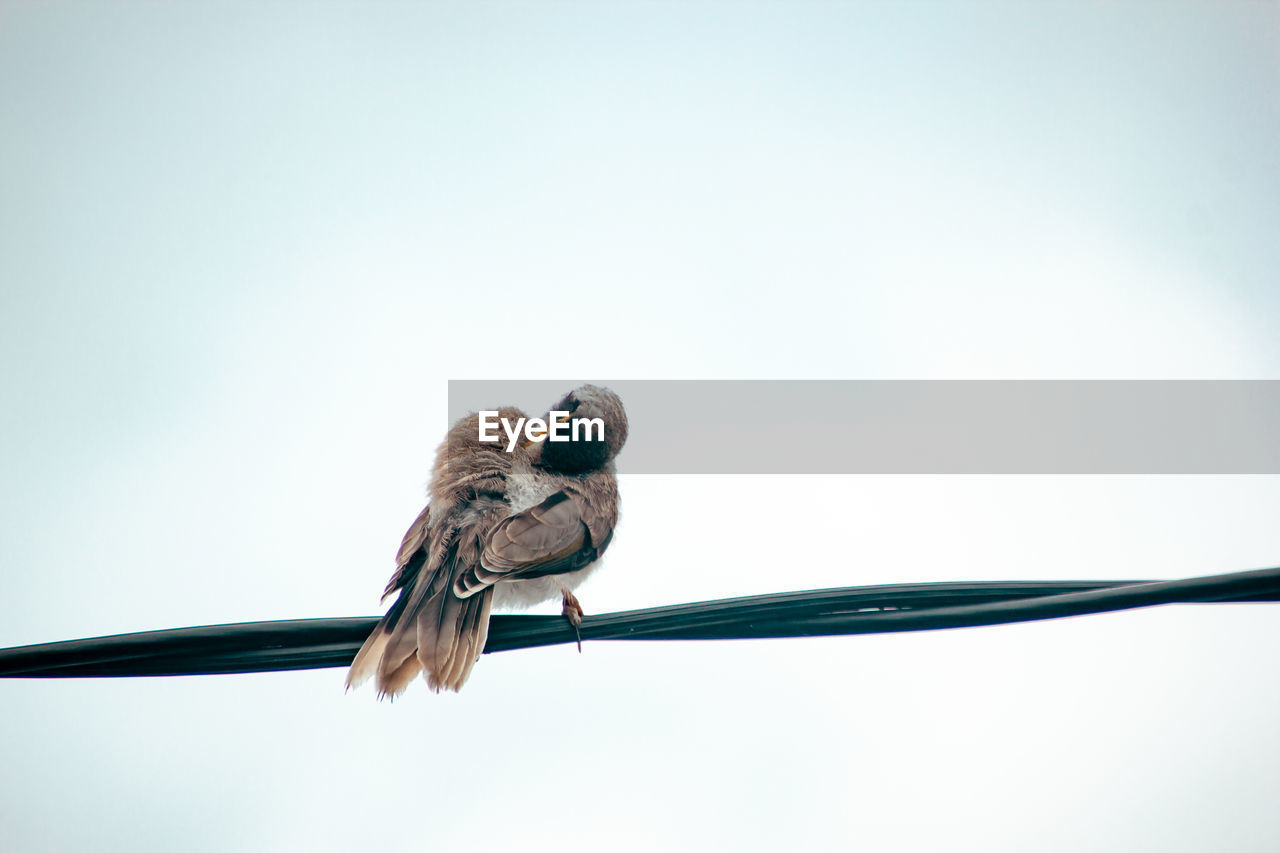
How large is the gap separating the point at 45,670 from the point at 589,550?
8.88ft

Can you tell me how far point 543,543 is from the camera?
4.63m

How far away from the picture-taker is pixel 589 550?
5.16m

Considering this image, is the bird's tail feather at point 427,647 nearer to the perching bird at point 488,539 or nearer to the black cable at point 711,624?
the perching bird at point 488,539

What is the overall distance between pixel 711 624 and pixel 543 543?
1.64 m

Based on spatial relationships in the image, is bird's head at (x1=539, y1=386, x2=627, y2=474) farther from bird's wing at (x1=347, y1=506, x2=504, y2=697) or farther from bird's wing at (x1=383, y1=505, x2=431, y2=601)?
bird's wing at (x1=347, y1=506, x2=504, y2=697)

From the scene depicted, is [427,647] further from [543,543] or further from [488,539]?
[543,543]

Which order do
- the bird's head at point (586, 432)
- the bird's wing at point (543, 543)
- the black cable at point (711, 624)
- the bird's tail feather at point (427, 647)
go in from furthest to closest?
the bird's head at point (586, 432) → the bird's wing at point (543, 543) → the bird's tail feather at point (427, 647) → the black cable at point (711, 624)

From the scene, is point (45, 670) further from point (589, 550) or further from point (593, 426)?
point (593, 426)

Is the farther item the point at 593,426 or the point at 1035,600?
the point at 593,426

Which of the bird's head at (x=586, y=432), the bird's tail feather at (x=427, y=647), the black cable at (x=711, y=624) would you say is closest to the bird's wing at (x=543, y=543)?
the bird's tail feather at (x=427, y=647)

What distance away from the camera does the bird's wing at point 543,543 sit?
429 cm

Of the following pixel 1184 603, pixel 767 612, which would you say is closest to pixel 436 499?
pixel 767 612

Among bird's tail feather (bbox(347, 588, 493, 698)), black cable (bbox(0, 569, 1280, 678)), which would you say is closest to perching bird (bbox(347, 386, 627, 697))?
bird's tail feather (bbox(347, 588, 493, 698))

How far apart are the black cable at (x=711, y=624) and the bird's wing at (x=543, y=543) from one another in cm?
106
